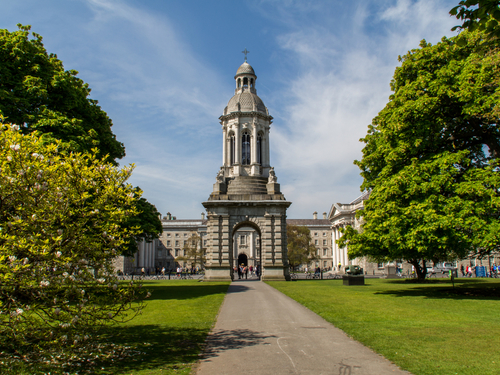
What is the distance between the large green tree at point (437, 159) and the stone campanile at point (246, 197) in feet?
44.9

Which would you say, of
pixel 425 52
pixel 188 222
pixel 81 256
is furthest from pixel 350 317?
pixel 188 222

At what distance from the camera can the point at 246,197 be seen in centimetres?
3538

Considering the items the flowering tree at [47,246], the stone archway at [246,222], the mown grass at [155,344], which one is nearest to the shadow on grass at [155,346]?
the mown grass at [155,344]

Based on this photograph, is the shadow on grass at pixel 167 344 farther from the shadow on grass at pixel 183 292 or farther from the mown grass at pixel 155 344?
the shadow on grass at pixel 183 292

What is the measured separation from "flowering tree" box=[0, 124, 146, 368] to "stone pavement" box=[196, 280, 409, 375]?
254 centimetres

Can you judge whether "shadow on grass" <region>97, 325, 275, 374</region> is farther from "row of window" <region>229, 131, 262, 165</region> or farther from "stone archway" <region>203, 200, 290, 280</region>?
"row of window" <region>229, 131, 262, 165</region>

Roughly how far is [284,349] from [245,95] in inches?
1490

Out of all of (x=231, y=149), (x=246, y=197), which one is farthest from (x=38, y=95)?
→ (x=231, y=149)

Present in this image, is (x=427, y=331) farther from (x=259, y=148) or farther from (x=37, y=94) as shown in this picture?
(x=259, y=148)

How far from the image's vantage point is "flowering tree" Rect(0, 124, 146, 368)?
5.96 m

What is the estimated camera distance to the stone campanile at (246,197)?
34625 mm

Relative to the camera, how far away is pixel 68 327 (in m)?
6.43

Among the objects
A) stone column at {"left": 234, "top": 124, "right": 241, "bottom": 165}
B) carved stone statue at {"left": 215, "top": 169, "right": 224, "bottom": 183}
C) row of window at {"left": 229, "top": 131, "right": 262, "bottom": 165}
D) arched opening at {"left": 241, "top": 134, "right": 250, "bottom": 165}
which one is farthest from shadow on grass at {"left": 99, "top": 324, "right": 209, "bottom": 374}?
arched opening at {"left": 241, "top": 134, "right": 250, "bottom": 165}

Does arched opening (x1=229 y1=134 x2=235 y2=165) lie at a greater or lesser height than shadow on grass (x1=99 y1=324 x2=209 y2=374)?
greater
